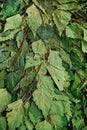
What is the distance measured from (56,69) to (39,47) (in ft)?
0.53

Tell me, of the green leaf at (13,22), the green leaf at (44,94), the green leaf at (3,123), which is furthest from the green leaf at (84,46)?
the green leaf at (3,123)

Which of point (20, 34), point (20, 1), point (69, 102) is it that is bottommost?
point (69, 102)

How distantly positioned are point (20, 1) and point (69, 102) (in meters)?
0.67

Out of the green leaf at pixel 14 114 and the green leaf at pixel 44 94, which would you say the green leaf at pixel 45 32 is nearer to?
the green leaf at pixel 44 94

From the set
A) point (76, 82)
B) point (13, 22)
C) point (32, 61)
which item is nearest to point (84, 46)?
point (76, 82)

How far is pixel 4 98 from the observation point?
1901mm

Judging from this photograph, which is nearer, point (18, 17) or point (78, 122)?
point (18, 17)

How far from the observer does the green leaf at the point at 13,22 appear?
1.85m

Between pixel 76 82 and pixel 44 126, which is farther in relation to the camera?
Answer: pixel 76 82

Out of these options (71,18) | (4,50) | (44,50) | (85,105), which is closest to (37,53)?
(44,50)

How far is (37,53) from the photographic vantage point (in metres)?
1.87

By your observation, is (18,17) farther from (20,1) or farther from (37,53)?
(37,53)

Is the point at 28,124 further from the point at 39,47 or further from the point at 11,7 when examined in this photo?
the point at 11,7

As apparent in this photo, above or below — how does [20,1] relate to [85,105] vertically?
above
